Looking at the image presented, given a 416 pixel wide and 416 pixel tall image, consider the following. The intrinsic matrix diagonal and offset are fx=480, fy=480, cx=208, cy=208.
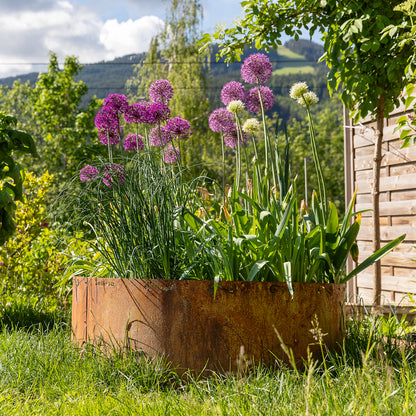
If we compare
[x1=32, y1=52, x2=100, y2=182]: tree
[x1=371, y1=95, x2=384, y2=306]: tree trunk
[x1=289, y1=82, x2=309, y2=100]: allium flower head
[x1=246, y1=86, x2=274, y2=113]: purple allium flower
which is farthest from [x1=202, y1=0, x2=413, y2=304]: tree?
[x1=32, y1=52, x2=100, y2=182]: tree

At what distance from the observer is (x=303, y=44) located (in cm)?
12181

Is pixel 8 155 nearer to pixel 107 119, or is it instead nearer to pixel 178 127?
pixel 107 119

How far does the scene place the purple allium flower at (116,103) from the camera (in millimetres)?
2584

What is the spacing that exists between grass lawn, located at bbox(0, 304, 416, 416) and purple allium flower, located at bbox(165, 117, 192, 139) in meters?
1.25

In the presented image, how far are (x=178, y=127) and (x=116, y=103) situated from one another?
0.37 meters

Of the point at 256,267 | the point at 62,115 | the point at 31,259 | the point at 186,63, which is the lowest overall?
the point at 31,259

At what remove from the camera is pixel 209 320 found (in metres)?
1.92

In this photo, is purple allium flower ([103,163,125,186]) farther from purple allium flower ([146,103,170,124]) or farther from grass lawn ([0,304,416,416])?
grass lawn ([0,304,416,416])

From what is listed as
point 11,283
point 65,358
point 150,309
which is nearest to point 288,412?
point 150,309

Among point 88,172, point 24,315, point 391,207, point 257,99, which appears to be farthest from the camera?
point 391,207

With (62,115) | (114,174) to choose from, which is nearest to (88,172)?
(114,174)

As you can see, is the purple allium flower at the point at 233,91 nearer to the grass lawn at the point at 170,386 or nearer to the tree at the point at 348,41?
the tree at the point at 348,41

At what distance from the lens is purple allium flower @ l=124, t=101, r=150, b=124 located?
8.59 ft

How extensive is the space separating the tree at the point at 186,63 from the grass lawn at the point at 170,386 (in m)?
13.7
